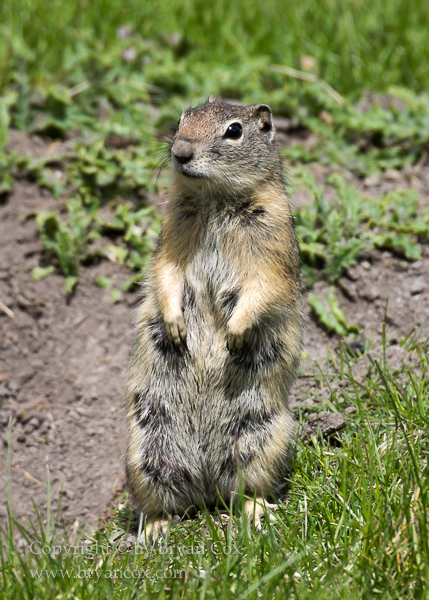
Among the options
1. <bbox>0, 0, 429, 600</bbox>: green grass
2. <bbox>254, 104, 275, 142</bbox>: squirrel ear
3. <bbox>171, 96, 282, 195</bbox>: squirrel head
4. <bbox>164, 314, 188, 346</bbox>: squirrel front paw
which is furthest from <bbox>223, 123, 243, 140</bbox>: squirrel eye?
<bbox>0, 0, 429, 600</bbox>: green grass

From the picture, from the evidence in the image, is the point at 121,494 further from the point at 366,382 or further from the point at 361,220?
the point at 361,220

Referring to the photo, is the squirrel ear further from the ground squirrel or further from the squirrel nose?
the squirrel nose

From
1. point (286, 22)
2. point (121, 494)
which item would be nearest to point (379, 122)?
point (286, 22)

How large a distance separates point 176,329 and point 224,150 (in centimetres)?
99

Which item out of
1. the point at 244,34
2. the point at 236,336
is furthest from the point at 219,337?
the point at 244,34

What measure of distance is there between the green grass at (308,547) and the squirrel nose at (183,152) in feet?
5.51

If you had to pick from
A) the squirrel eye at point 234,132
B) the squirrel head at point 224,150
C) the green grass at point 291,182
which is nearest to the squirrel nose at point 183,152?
the squirrel head at point 224,150

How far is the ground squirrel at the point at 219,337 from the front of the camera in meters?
3.85

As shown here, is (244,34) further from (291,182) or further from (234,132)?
(234,132)

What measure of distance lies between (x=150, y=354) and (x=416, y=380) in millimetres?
1574

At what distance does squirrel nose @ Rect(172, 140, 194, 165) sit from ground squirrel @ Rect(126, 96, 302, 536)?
0.32 ft

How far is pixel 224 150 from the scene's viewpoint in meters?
3.84

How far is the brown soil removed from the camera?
4.79m

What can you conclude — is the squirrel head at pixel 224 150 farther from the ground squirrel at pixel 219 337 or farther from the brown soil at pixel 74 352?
the brown soil at pixel 74 352
